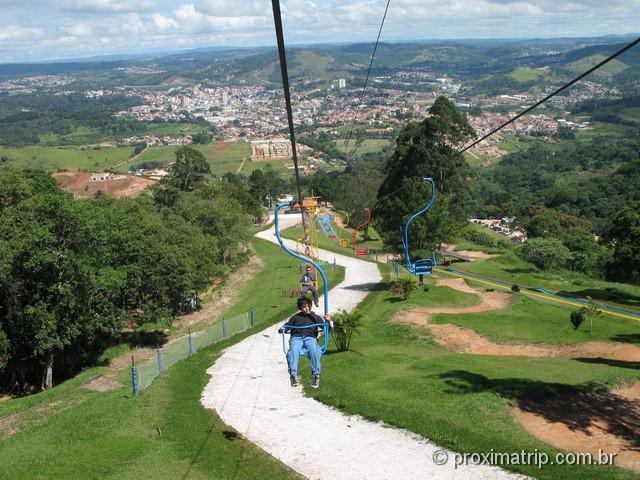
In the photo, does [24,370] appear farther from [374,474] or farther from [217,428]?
[374,474]

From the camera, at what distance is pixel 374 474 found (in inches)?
453

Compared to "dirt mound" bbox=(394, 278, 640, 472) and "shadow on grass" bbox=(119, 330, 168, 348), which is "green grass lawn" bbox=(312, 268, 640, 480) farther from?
"shadow on grass" bbox=(119, 330, 168, 348)

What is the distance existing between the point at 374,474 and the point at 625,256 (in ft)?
105

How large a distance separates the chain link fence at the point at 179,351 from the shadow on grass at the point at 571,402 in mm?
9064

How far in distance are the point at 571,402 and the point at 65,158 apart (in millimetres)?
185141

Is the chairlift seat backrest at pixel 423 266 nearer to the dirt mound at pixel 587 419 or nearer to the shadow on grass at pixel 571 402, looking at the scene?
the dirt mound at pixel 587 419

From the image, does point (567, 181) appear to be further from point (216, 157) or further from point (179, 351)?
point (179, 351)

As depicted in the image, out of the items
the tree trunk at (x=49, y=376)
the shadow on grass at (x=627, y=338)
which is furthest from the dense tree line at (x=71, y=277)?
the shadow on grass at (x=627, y=338)

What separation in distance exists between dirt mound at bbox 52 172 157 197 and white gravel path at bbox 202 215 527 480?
228 ft

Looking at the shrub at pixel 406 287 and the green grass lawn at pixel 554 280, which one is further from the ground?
the shrub at pixel 406 287

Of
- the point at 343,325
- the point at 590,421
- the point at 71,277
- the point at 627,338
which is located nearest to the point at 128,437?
the point at 343,325

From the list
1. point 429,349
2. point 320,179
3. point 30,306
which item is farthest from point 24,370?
point 320,179

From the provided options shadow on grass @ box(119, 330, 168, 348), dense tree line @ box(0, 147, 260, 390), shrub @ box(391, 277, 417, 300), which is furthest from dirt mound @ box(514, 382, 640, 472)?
shadow on grass @ box(119, 330, 168, 348)

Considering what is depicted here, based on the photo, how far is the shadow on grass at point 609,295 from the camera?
115ft
